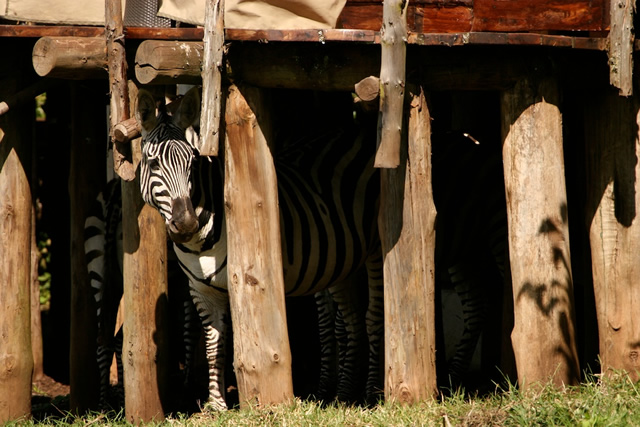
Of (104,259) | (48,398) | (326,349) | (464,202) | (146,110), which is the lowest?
(48,398)

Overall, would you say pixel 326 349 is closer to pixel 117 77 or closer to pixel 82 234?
pixel 82 234

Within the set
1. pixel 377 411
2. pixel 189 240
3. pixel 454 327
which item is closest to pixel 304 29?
pixel 189 240

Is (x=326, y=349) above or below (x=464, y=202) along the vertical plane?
below

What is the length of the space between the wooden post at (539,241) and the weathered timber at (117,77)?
108 inches

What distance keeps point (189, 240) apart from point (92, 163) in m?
1.88

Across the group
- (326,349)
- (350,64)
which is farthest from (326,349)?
(350,64)

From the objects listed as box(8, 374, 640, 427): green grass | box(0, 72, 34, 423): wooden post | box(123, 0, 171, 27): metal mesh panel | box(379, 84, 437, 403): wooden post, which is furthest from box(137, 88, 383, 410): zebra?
box(379, 84, 437, 403): wooden post

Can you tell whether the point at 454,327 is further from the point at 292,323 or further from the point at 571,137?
the point at 571,137

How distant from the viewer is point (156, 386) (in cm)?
790

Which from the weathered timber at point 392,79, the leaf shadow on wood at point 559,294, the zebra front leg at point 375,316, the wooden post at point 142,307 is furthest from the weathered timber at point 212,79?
the zebra front leg at point 375,316

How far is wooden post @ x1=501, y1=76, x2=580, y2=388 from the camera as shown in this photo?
703 centimetres

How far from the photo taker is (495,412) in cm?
642

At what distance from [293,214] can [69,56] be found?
7.84ft

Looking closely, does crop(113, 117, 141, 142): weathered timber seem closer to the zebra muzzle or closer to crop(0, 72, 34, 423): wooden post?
the zebra muzzle
